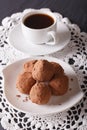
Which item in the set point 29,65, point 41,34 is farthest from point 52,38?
point 29,65

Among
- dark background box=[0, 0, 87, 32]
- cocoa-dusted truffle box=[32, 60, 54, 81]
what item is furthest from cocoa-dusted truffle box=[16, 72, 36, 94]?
dark background box=[0, 0, 87, 32]

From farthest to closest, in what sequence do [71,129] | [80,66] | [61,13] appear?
[61,13]
[80,66]
[71,129]

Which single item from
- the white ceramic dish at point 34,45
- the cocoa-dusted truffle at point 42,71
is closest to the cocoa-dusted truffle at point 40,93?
the cocoa-dusted truffle at point 42,71

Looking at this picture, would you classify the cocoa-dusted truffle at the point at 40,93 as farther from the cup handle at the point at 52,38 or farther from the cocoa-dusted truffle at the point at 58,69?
the cup handle at the point at 52,38

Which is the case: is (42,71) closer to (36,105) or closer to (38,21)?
(36,105)

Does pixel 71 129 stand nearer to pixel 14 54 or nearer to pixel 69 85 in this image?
pixel 69 85

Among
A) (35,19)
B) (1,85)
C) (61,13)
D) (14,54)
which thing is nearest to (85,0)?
(61,13)

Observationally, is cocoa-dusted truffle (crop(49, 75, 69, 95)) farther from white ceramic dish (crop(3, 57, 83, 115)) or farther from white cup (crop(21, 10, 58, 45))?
white cup (crop(21, 10, 58, 45))
